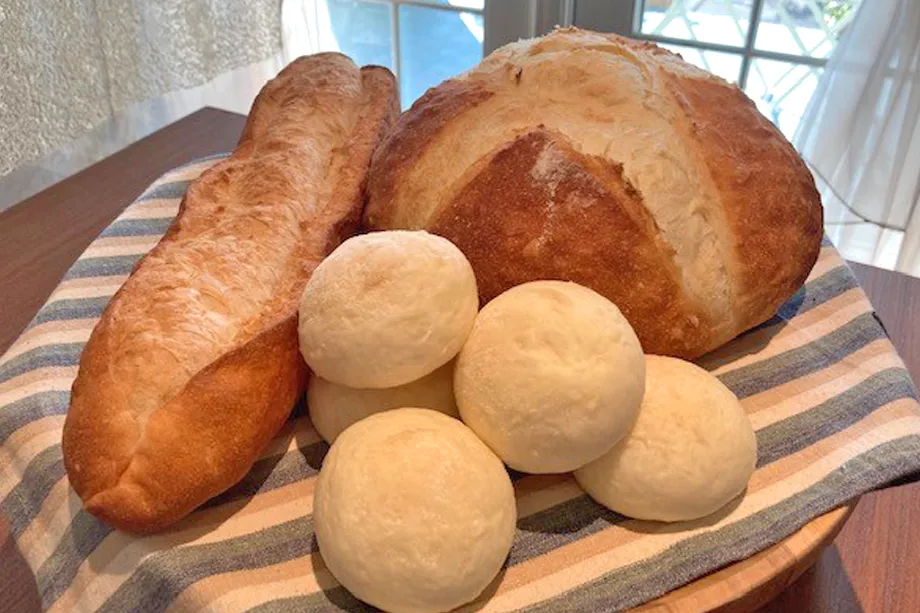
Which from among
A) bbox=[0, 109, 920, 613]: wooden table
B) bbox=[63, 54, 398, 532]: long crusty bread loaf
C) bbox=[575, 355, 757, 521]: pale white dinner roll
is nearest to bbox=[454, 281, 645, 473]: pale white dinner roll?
bbox=[575, 355, 757, 521]: pale white dinner roll

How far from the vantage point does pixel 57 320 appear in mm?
738

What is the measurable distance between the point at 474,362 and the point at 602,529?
14 centimetres

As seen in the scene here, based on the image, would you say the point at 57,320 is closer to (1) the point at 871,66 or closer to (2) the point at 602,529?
(2) the point at 602,529

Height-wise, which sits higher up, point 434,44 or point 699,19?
point 699,19

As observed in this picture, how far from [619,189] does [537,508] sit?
0.24 meters

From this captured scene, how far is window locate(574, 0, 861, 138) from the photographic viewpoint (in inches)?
55.3

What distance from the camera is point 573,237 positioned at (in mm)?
605

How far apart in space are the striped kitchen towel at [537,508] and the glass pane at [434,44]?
118 cm

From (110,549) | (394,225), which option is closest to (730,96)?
(394,225)

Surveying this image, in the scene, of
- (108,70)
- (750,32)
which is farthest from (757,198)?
(108,70)

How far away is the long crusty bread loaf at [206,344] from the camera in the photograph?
52 cm

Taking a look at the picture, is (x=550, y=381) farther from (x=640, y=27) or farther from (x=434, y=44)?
(x=434, y=44)

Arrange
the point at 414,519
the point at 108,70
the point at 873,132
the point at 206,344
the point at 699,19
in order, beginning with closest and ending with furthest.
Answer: the point at 414,519
the point at 206,344
the point at 873,132
the point at 699,19
the point at 108,70

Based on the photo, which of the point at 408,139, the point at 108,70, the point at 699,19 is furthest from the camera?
the point at 108,70
